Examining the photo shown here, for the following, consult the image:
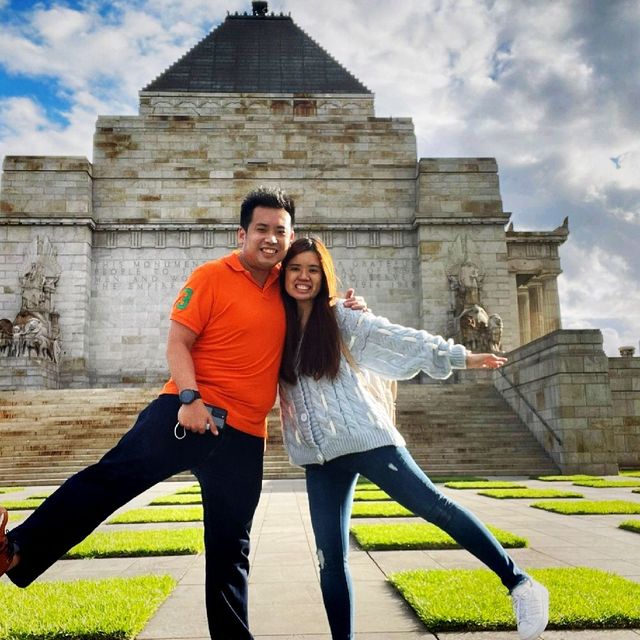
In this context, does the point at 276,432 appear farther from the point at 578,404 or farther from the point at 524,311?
the point at 524,311

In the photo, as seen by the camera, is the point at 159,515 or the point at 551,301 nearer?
the point at 159,515

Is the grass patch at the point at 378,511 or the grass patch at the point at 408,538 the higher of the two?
the grass patch at the point at 408,538

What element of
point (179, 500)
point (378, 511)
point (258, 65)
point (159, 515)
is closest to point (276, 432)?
point (179, 500)

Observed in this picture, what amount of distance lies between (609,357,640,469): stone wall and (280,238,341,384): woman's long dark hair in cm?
1717

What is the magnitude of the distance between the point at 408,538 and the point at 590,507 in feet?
12.6

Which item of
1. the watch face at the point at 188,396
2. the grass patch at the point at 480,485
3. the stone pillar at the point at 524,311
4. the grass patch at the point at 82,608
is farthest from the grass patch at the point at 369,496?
the stone pillar at the point at 524,311

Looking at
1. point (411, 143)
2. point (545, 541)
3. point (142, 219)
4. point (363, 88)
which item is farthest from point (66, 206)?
point (545, 541)

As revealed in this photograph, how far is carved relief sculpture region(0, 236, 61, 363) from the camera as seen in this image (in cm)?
2639

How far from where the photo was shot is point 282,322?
371 centimetres

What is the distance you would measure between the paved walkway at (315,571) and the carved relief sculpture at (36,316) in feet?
65.8

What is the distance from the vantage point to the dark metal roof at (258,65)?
39.4m

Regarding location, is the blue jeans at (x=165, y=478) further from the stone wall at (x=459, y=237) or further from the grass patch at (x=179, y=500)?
the stone wall at (x=459, y=237)

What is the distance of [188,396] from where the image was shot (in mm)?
3186

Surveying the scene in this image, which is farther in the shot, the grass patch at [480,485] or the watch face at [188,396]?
the grass patch at [480,485]
